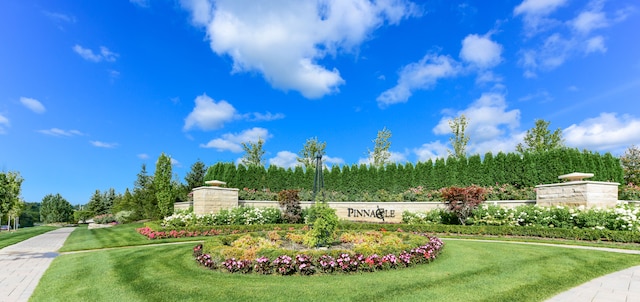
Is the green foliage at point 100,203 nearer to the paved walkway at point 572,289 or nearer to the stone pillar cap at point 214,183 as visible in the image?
the stone pillar cap at point 214,183

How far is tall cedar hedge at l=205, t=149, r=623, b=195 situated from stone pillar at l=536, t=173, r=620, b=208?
397cm

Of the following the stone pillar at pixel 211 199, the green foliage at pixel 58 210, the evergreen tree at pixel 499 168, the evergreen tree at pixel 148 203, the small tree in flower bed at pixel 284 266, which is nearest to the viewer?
the small tree in flower bed at pixel 284 266

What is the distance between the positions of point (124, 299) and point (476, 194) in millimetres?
12856

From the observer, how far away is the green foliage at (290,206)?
57.8ft

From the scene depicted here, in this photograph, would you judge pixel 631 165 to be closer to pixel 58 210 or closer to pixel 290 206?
pixel 290 206

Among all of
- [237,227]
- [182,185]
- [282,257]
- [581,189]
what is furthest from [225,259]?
[182,185]

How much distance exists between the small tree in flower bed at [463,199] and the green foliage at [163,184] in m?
16.9

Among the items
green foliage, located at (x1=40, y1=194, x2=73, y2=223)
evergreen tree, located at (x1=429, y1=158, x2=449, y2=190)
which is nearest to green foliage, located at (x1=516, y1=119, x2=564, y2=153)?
evergreen tree, located at (x1=429, y1=158, x2=449, y2=190)

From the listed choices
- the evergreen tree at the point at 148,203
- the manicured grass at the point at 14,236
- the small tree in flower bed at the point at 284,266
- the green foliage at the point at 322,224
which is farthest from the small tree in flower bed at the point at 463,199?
the evergreen tree at the point at 148,203

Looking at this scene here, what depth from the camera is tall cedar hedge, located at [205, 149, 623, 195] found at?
55.1 ft

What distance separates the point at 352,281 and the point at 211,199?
12.8m

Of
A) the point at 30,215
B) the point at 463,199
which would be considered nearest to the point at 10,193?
the point at 463,199

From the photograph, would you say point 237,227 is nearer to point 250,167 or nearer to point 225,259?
point 225,259

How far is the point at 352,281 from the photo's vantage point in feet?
18.3
